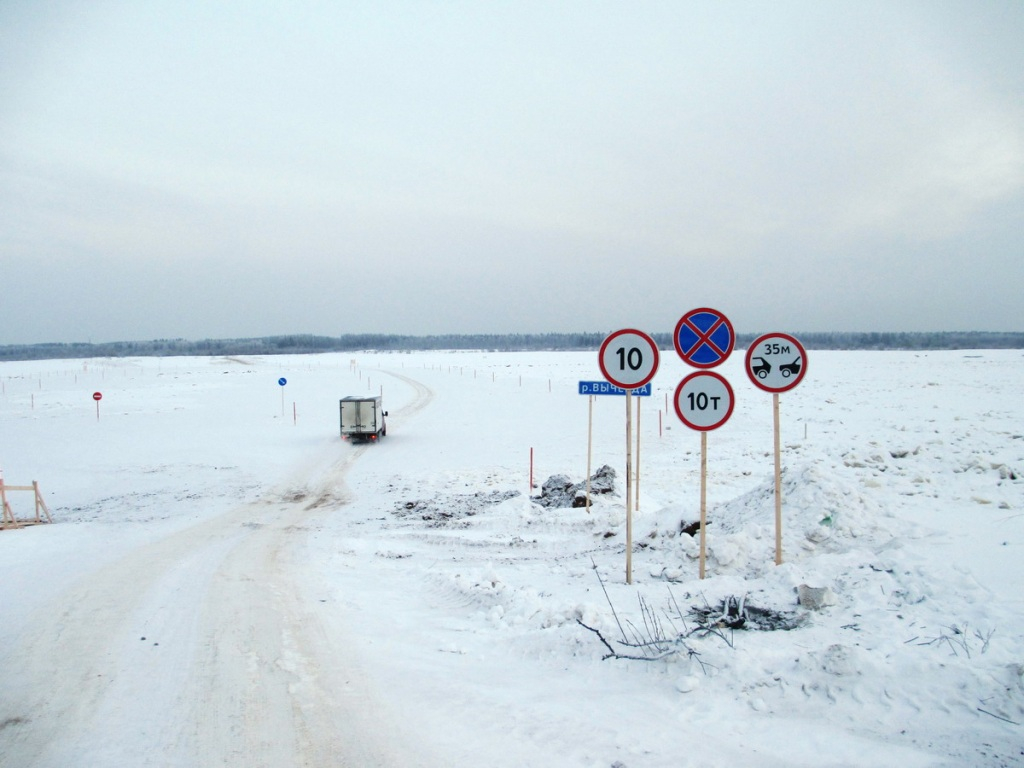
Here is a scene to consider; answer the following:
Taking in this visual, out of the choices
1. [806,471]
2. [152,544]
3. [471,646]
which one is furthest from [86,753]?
[806,471]

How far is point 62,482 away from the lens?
19.2 meters

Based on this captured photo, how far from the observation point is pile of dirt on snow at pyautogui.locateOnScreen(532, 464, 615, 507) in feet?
44.3

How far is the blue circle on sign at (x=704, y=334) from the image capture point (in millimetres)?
7508

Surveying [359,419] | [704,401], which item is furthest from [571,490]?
[359,419]

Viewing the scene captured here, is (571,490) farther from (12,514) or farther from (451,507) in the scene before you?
(12,514)

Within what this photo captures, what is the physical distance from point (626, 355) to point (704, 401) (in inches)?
45.3

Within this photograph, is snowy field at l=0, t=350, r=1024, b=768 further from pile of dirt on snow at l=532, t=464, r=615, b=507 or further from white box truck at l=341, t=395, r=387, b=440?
white box truck at l=341, t=395, r=387, b=440

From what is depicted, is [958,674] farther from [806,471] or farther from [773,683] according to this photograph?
[806,471]

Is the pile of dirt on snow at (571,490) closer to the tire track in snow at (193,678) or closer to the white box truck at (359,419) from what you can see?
the tire track in snow at (193,678)

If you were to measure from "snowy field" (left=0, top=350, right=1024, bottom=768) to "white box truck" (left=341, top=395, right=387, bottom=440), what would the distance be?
→ 9.57 meters

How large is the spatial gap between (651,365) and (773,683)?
12.9 ft

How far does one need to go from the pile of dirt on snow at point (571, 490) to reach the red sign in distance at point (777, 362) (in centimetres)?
631

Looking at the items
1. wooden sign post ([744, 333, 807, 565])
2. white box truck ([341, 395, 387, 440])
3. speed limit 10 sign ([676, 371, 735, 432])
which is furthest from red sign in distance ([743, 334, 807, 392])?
white box truck ([341, 395, 387, 440])

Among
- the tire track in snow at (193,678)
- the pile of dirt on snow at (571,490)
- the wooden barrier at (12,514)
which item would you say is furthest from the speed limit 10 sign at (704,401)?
the wooden barrier at (12,514)
